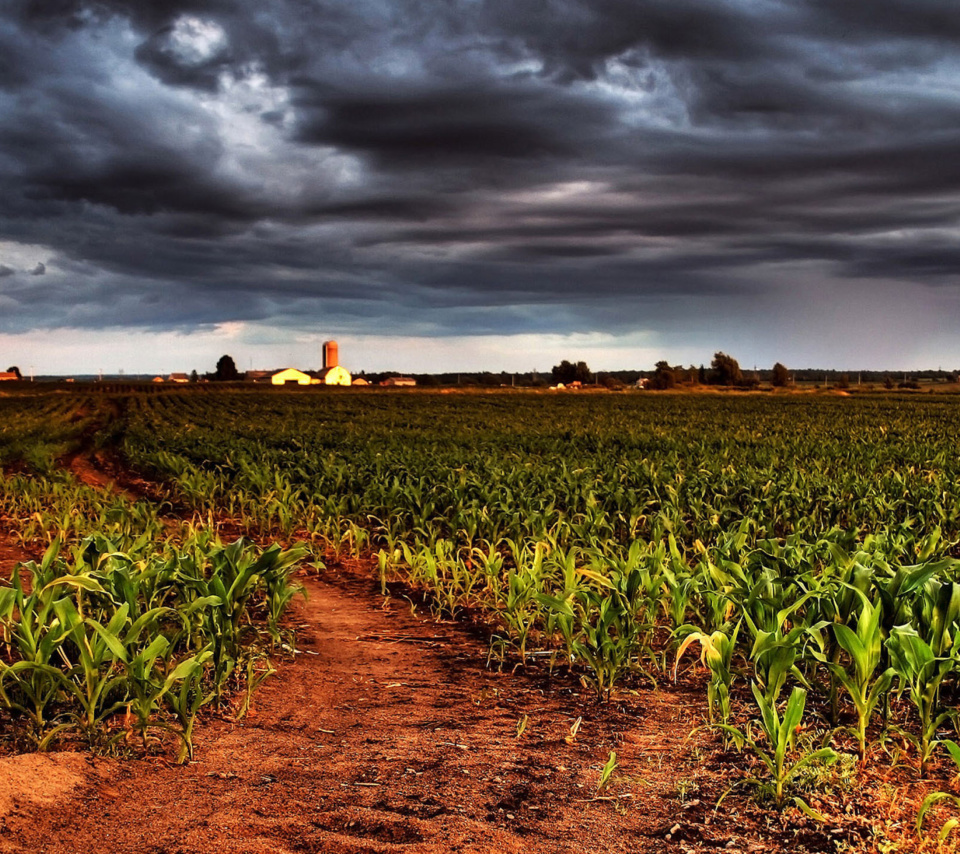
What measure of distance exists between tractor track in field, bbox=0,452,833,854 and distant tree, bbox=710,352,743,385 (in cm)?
15405

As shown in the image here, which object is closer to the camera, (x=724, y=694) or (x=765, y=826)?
(x=765, y=826)

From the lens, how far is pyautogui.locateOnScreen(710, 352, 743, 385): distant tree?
152000 mm

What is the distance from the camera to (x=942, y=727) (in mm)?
4559

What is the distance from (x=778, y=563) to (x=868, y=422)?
33.2 meters

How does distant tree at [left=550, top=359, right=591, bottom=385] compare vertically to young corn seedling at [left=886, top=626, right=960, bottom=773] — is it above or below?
above

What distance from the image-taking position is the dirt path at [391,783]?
318cm

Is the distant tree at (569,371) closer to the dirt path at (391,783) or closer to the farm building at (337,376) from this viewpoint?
the farm building at (337,376)

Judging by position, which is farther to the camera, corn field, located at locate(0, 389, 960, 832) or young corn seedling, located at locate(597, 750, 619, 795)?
corn field, located at locate(0, 389, 960, 832)

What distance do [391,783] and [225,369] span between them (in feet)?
571

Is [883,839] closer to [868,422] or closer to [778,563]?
[778,563]

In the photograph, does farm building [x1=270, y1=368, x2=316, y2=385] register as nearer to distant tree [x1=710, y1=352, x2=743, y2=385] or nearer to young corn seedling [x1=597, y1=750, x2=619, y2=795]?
distant tree [x1=710, y1=352, x2=743, y2=385]

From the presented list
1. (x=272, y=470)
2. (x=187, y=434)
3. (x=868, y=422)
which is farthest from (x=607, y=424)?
(x=272, y=470)

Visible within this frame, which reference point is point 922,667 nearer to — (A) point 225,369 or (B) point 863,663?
(B) point 863,663

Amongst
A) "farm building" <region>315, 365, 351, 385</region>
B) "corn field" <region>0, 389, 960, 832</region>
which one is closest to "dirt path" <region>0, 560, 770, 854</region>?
"corn field" <region>0, 389, 960, 832</region>
